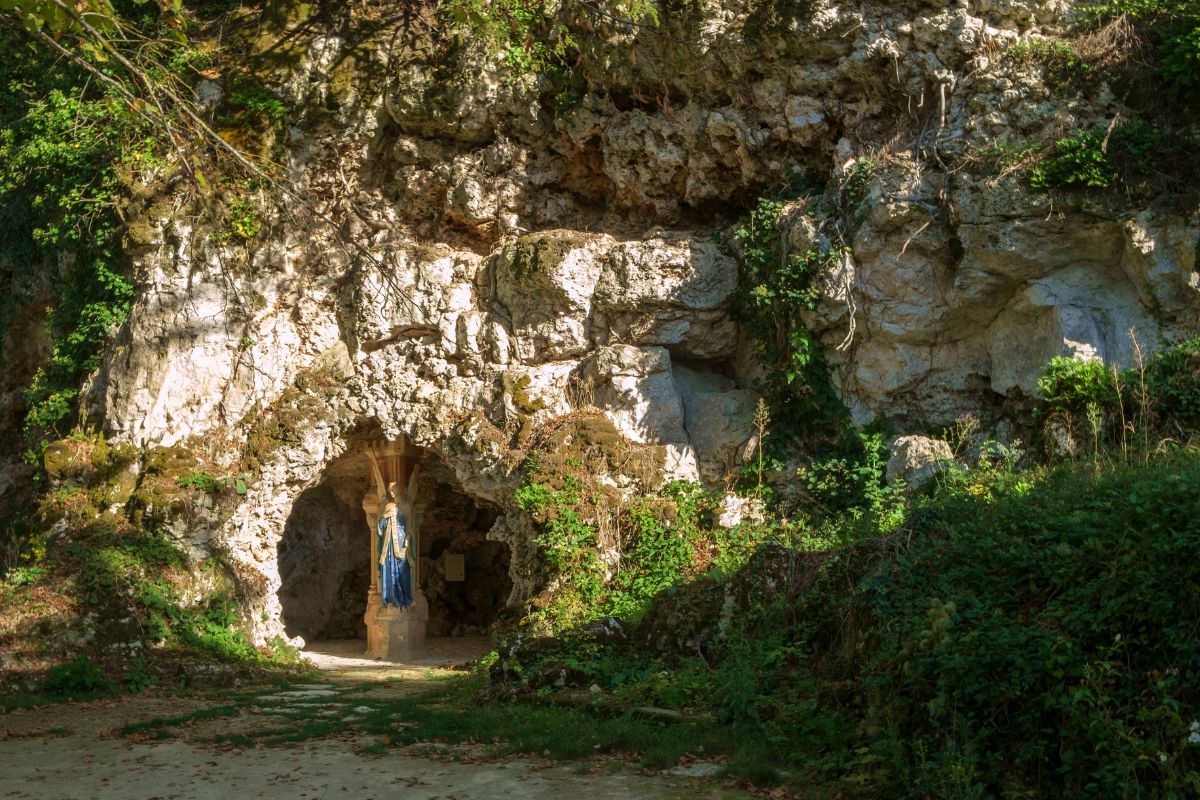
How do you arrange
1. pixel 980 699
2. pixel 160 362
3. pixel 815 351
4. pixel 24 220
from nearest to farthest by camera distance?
1. pixel 980 699
2. pixel 815 351
3. pixel 160 362
4. pixel 24 220

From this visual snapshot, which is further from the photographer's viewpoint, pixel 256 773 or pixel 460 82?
pixel 460 82

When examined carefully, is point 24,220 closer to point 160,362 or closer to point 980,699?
point 160,362

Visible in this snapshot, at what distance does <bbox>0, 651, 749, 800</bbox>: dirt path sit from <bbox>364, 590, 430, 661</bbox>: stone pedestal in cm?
541

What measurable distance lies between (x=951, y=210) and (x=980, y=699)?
252 inches

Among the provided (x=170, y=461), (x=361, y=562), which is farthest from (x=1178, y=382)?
(x=361, y=562)

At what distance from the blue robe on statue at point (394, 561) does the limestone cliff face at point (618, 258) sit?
1061 mm

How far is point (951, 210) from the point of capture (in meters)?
10.2

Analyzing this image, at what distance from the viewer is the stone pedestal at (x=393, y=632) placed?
44.1 feet

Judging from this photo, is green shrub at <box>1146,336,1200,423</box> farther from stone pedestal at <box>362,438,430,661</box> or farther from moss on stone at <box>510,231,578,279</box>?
stone pedestal at <box>362,438,430,661</box>

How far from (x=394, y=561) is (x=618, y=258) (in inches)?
193

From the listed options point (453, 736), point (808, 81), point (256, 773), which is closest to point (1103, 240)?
point (808, 81)

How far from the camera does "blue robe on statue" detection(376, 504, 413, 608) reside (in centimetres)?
1352

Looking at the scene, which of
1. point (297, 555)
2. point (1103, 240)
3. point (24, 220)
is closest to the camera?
point (1103, 240)

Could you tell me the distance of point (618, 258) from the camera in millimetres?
11961
